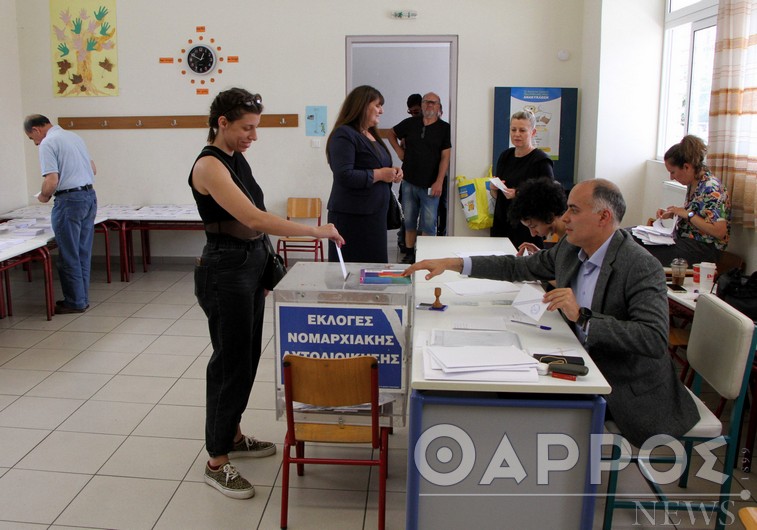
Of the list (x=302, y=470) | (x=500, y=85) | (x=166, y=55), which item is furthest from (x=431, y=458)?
(x=166, y=55)

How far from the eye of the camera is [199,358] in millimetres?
4566

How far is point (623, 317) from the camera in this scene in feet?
8.06

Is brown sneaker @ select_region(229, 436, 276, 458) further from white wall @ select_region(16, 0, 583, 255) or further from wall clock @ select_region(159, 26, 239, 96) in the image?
wall clock @ select_region(159, 26, 239, 96)

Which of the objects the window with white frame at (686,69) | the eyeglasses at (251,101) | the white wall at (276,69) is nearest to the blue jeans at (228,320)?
the eyeglasses at (251,101)

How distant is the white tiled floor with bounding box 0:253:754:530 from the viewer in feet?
9.23

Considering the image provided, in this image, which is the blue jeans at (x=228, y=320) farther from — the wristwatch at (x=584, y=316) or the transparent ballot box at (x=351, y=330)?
the wristwatch at (x=584, y=316)

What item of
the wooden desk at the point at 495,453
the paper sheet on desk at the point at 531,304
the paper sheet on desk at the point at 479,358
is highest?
the paper sheet on desk at the point at 531,304

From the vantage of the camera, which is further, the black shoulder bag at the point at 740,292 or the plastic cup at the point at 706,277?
the plastic cup at the point at 706,277

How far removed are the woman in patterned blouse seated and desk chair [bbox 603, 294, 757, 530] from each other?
5.12 ft

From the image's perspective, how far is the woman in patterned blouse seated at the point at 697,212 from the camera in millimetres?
4164

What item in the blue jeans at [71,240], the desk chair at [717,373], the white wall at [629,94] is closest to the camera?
the desk chair at [717,373]

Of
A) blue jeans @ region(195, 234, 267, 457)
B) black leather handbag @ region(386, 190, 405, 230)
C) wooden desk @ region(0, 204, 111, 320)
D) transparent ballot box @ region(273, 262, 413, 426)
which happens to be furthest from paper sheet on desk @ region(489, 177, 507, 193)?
wooden desk @ region(0, 204, 111, 320)

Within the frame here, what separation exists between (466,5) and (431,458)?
555cm

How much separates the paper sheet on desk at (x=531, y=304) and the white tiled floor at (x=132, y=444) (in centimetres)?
71
